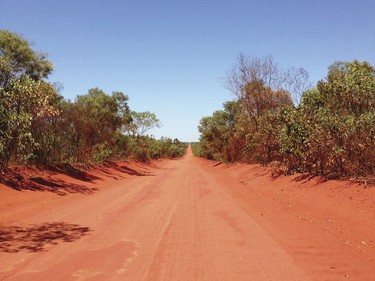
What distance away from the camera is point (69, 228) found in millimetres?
8414

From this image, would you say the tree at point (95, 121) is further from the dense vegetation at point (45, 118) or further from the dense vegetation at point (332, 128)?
the dense vegetation at point (332, 128)

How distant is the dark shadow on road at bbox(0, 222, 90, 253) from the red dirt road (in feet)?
0.07

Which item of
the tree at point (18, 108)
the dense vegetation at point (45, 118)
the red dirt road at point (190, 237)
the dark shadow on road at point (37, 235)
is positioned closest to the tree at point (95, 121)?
the dense vegetation at point (45, 118)

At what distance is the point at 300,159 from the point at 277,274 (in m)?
14.0

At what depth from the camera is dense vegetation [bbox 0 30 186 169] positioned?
14.1 m

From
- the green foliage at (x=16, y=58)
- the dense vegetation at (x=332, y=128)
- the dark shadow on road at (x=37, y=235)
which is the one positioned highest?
the green foliage at (x=16, y=58)

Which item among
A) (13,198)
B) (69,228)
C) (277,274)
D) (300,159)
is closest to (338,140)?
(300,159)

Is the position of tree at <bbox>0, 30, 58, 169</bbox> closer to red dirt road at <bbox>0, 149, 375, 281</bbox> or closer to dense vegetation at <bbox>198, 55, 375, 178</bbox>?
red dirt road at <bbox>0, 149, 375, 281</bbox>

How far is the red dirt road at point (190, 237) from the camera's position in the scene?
5395 millimetres

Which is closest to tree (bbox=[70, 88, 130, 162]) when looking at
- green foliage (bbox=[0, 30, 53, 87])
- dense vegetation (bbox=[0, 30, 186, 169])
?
dense vegetation (bbox=[0, 30, 186, 169])

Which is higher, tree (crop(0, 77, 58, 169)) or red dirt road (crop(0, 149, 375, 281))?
tree (crop(0, 77, 58, 169))

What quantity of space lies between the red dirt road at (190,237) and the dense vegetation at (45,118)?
9.78 feet

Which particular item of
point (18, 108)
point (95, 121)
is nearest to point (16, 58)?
point (18, 108)

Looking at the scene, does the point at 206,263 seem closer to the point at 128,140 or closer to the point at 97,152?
the point at 97,152
